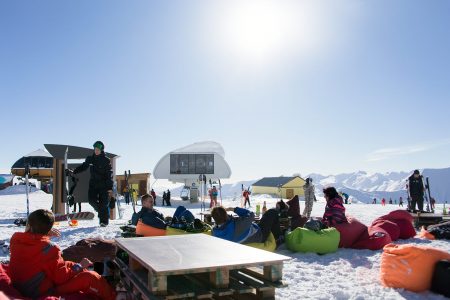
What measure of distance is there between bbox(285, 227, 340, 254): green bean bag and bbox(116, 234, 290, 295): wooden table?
372 centimetres

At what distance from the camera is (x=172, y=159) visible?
4312 centimetres

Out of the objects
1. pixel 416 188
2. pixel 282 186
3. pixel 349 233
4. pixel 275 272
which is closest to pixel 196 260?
pixel 275 272

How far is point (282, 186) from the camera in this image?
51.0m

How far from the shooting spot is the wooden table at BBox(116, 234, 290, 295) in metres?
3.00

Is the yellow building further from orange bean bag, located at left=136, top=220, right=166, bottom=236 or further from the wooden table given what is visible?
the wooden table

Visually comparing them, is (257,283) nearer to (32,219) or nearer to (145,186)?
(32,219)

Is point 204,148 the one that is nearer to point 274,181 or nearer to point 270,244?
point 274,181

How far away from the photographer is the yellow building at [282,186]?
51.5 meters

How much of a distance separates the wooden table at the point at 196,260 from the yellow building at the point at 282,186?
4312cm

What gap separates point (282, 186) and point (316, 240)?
4400 centimetres

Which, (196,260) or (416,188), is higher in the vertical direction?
(196,260)

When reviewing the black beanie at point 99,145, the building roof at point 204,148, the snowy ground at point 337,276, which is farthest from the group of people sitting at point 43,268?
the building roof at point 204,148

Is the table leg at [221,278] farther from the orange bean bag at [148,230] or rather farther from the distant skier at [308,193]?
the distant skier at [308,193]

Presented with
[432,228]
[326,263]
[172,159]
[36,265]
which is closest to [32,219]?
[36,265]
